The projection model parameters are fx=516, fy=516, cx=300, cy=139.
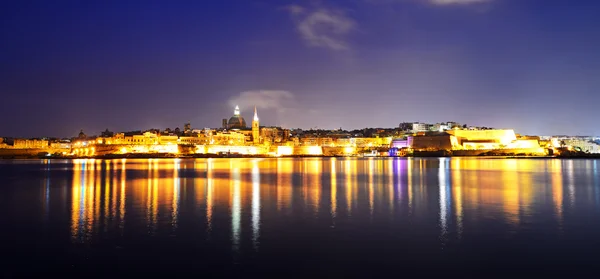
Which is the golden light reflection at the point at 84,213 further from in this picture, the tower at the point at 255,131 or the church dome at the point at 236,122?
the church dome at the point at 236,122

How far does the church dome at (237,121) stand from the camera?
10056cm

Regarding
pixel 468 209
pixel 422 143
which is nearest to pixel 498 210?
pixel 468 209

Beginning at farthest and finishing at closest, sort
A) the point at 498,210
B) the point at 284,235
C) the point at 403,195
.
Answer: the point at 403,195
the point at 498,210
the point at 284,235

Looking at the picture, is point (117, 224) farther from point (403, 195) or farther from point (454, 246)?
point (403, 195)

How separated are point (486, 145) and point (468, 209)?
66013 mm

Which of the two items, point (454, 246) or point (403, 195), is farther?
point (403, 195)

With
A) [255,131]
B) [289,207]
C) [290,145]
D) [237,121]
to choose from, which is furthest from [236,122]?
[289,207]

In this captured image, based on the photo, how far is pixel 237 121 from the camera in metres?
101

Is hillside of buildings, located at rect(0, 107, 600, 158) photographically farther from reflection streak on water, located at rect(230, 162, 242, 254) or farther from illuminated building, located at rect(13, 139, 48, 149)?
reflection streak on water, located at rect(230, 162, 242, 254)

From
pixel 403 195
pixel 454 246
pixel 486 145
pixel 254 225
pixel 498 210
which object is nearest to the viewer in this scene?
pixel 454 246

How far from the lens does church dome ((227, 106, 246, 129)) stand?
101 m

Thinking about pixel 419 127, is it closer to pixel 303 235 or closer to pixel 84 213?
pixel 84 213

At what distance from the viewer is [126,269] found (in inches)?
211

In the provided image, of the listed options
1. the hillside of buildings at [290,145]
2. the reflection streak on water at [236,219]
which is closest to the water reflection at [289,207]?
the reflection streak on water at [236,219]
